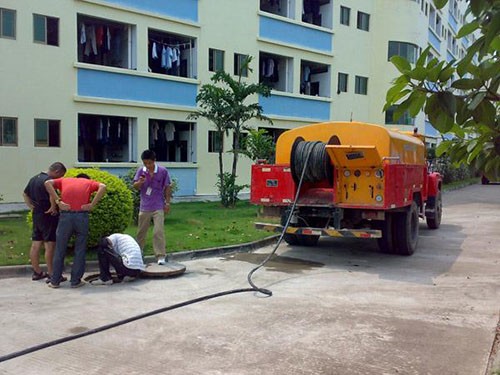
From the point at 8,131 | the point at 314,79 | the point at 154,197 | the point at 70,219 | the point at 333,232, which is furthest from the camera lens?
the point at 314,79

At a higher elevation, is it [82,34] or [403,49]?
[403,49]

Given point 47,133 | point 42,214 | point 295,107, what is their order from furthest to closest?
point 295,107
point 47,133
point 42,214

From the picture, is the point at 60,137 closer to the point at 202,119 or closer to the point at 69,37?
the point at 69,37

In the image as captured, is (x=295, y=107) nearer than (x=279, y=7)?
Yes

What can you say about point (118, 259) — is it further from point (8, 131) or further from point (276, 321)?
point (8, 131)

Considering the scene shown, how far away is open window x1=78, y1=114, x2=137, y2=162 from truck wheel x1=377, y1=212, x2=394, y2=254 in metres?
10.7

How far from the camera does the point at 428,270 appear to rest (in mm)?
8672

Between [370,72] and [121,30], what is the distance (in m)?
15.1

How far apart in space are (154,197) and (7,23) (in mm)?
9243

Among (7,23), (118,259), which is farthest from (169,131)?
(118,259)

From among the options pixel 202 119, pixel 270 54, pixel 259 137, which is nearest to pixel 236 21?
pixel 270 54

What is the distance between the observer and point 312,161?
28.6 feet

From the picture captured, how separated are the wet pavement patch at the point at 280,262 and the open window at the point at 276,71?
1461 centimetres

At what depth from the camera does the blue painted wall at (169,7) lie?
17.5 m
